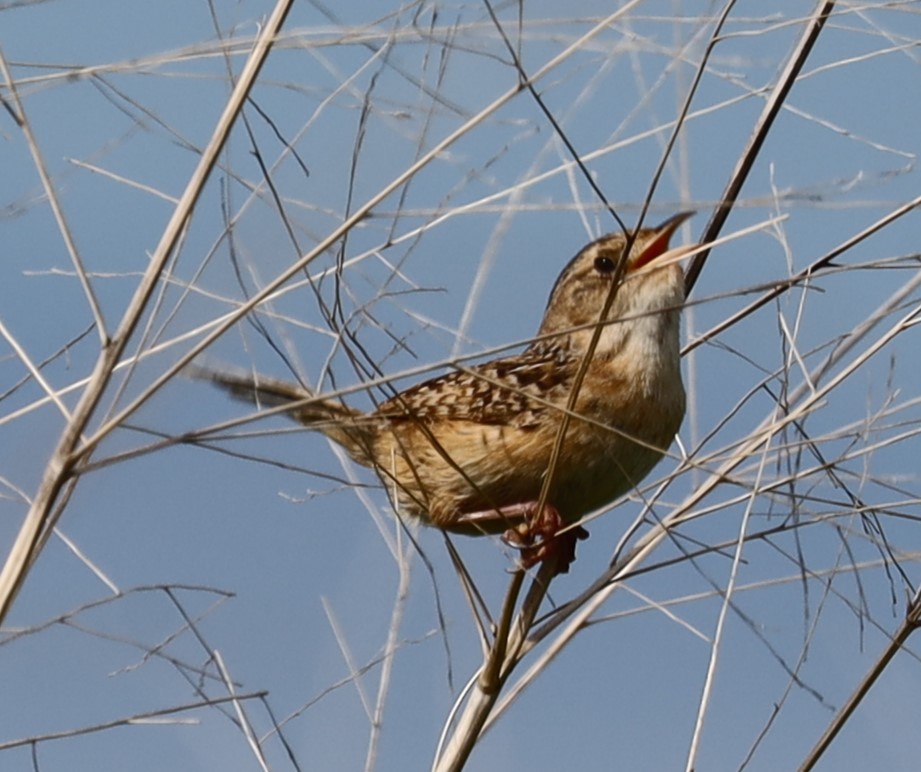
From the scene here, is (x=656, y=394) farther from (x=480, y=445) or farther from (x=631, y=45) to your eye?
(x=631, y=45)

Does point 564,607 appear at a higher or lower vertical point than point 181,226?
lower

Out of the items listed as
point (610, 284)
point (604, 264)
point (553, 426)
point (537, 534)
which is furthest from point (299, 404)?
point (604, 264)

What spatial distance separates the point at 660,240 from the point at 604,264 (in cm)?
34

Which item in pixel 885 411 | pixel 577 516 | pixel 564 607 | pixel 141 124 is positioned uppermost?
pixel 141 124

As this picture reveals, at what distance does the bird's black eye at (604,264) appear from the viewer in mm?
3980

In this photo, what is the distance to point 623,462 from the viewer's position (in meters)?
3.31

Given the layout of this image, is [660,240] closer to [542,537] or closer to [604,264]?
[604,264]

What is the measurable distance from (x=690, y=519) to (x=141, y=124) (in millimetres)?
1307

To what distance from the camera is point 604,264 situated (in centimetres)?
399

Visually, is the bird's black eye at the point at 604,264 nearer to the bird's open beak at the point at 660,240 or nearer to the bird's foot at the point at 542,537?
the bird's open beak at the point at 660,240

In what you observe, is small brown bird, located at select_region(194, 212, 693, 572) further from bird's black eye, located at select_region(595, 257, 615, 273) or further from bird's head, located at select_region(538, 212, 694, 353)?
bird's black eye, located at select_region(595, 257, 615, 273)

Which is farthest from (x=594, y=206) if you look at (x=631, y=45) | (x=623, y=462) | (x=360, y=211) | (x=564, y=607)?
(x=623, y=462)

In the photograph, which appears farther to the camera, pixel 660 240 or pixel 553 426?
pixel 660 240

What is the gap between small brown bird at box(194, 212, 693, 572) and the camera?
10.8 feet
